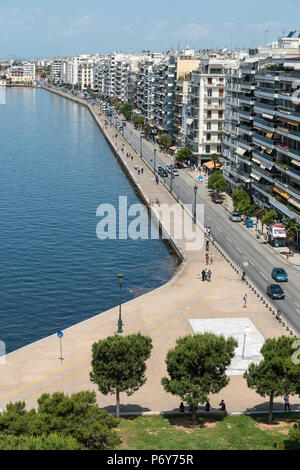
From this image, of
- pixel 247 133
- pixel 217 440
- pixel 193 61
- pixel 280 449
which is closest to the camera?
pixel 280 449

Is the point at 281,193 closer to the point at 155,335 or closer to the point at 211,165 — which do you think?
the point at 155,335

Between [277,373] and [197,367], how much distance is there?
13.1ft

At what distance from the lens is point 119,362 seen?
35125 mm

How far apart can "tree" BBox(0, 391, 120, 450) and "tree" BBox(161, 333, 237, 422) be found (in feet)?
17.7

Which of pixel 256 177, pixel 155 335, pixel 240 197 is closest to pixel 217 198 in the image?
pixel 256 177

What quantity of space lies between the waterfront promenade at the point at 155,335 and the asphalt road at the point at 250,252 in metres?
1.68

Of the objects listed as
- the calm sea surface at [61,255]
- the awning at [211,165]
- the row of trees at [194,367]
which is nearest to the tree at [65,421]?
the row of trees at [194,367]

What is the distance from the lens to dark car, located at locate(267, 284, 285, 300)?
185ft

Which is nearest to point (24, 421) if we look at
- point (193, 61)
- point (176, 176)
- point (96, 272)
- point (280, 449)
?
point (280, 449)

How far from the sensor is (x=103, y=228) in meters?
91.9

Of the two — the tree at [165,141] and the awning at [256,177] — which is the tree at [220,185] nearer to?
the awning at [256,177]

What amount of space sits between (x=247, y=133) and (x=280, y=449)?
6708 centimetres

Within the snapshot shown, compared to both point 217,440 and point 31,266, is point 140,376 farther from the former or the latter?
point 31,266

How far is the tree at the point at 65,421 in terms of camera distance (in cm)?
2920
